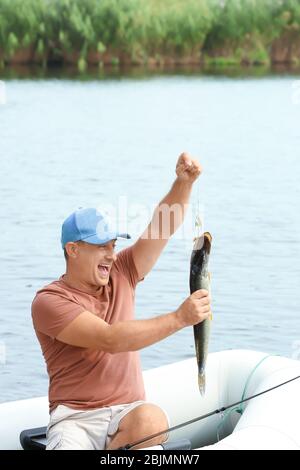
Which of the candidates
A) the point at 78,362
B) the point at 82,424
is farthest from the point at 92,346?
the point at 82,424

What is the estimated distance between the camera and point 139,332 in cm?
418

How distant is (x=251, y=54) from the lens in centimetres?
3891

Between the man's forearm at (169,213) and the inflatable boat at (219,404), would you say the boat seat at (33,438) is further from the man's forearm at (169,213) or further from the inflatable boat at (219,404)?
the man's forearm at (169,213)

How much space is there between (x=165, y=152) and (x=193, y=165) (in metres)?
15.3

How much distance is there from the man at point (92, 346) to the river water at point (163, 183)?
3.60 meters

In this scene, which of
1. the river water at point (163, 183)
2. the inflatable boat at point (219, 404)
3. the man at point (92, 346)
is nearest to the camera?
the man at point (92, 346)

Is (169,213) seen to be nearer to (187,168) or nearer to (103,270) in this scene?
(187,168)

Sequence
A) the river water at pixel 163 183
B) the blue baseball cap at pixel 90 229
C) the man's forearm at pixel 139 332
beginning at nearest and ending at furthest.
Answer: the man's forearm at pixel 139 332
the blue baseball cap at pixel 90 229
the river water at pixel 163 183

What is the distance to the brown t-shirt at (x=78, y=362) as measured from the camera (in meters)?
4.31

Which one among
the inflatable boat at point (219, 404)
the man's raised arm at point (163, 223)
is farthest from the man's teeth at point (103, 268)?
the inflatable boat at point (219, 404)

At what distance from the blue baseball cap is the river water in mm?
3650

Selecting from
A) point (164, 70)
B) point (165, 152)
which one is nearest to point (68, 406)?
point (165, 152)

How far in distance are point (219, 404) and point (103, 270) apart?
128 cm
